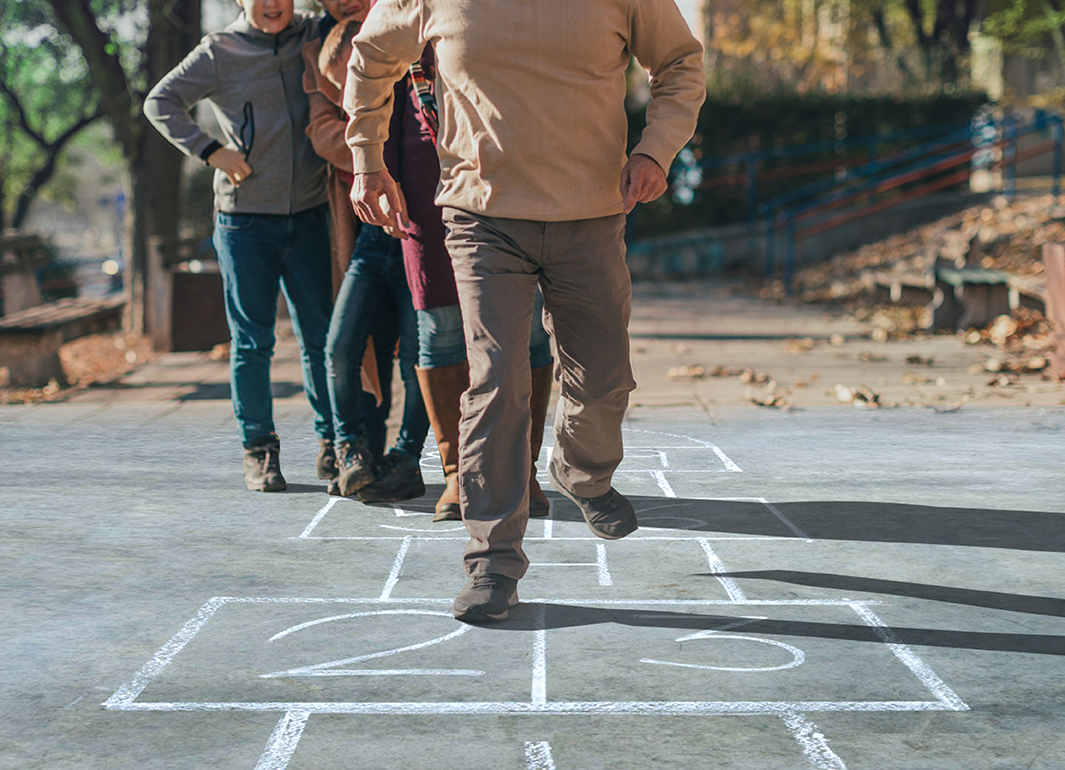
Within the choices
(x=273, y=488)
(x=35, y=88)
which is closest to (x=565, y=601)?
(x=273, y=488)

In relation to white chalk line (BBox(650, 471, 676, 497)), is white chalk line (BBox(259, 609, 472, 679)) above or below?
below

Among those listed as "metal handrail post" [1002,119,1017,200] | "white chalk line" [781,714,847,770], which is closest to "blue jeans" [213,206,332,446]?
"white chalk line" [781,714,847,770]

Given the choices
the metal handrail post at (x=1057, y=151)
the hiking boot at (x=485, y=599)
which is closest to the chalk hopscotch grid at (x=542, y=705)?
the hiking boot at (x=485, y=599)

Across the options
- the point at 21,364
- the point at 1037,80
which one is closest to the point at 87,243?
the point at 1037,80

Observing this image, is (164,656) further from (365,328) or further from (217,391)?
(217,391)

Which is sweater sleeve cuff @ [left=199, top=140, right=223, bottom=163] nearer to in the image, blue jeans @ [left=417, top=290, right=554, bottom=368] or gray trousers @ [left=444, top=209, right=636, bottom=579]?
blue jeans @ [left=417, top=290, right=554, bottom=368]

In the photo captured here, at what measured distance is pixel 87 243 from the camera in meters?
111

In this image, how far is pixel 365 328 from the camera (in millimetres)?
4875

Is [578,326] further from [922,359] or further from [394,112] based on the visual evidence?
[922,359]

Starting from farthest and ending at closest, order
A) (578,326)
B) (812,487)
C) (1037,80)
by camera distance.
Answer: (1037,80) → (812,487) → (578,326)

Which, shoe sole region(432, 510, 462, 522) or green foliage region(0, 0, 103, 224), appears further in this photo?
green foliage region(0, 0, 103, 224)

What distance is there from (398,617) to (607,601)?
23.0 inches

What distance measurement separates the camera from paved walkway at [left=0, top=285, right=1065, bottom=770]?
271 cm

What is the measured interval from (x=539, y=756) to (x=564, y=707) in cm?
27
